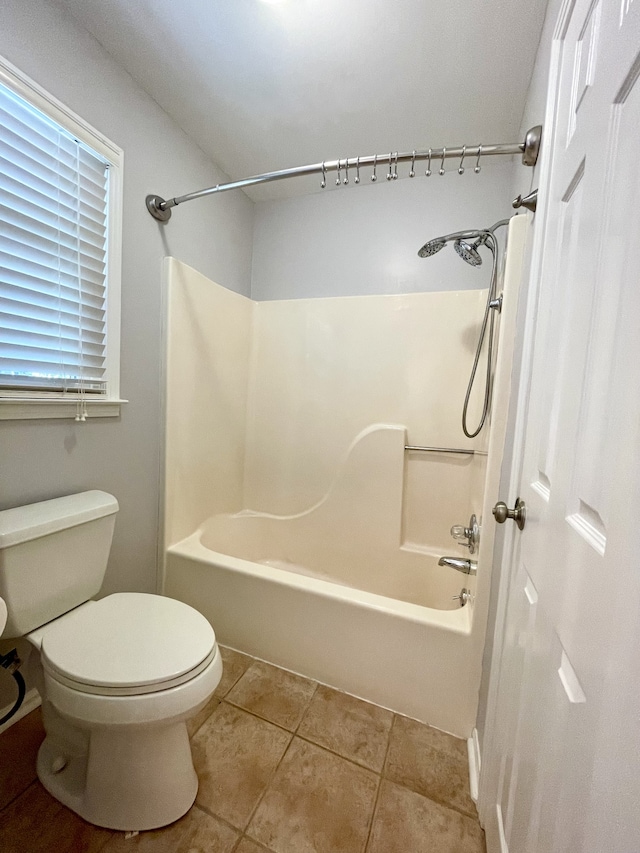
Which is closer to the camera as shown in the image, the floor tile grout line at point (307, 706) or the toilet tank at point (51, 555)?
the toilet tank at point (51, 555)

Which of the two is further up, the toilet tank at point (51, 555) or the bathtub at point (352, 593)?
the toilet tank at point (51, 555)

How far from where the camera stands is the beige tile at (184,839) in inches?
34.8

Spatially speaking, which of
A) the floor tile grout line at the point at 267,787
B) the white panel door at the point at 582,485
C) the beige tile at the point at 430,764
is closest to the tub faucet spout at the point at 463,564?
the white panel door at the point at 582,485

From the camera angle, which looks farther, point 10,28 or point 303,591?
point 303,591

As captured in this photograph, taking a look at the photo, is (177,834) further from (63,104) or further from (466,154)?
(63,104)

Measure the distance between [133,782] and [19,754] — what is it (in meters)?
0.50

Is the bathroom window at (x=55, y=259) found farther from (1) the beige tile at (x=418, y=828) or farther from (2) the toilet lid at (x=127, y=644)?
(1) the beige tile at (x=418, y=828)

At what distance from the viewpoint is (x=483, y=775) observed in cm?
95

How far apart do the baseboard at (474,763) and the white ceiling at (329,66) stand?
93.0 inches

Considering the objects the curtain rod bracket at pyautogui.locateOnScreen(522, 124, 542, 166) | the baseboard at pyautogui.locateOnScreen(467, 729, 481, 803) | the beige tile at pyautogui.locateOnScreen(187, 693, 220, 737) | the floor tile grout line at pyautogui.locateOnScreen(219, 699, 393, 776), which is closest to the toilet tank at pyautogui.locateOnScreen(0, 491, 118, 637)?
the beige tile at pyautogui.locateOnScreen(187, 693, 220, 737)

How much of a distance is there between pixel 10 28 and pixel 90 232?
1.74ft

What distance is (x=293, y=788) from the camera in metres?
1.03

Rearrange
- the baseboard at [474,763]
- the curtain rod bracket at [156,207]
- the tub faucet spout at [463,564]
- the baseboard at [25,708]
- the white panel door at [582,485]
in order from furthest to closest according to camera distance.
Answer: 1. the curtain rod bracket at [156,207]
2. the tub faucet spout at [463,564]
3. the baseboard at [25,708]
4. the baseboard at [474,763]
5. the white panel door at [582,485]

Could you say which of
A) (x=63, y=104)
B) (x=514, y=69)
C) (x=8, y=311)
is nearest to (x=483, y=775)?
(x=8, y=311)
